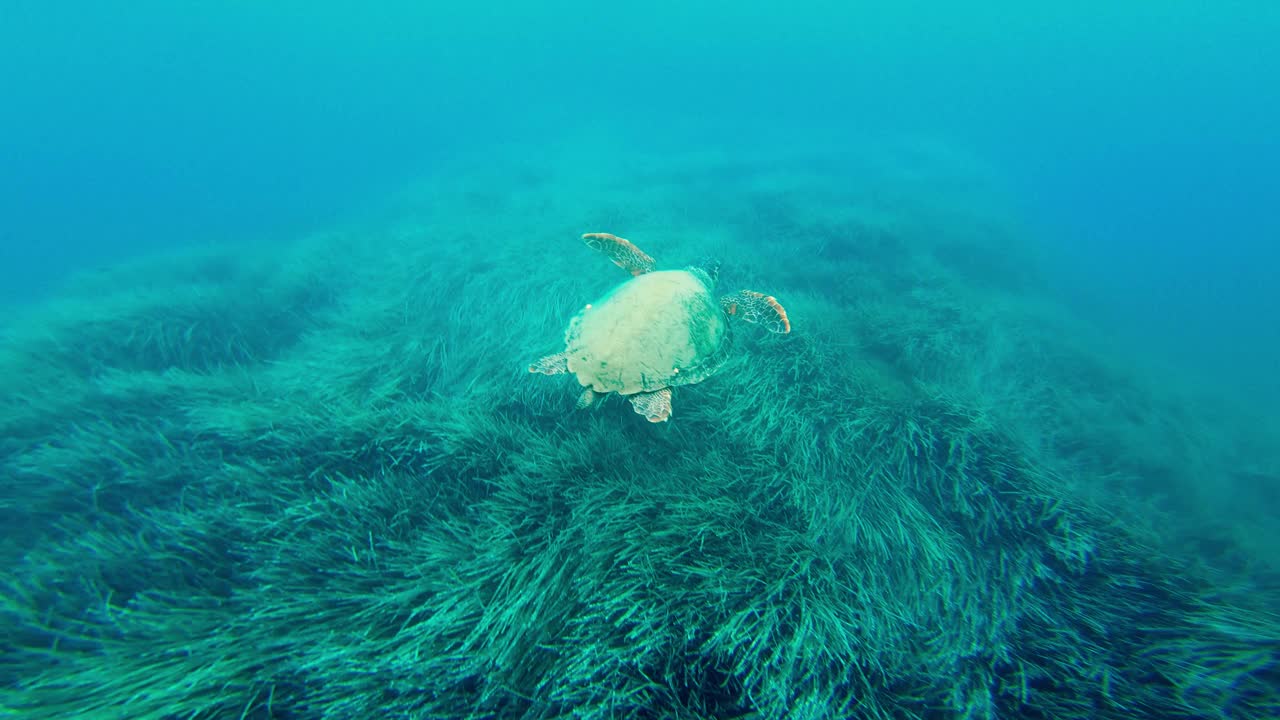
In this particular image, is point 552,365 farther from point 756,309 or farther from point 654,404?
point 756,309

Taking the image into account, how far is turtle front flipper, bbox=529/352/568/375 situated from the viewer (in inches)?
123

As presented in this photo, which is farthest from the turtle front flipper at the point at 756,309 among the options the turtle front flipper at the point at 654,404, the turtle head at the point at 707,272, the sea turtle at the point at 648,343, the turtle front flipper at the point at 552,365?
the turtle front flipper at the point at 552,365

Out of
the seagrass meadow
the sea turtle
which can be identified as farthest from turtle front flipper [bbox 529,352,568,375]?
the seagrass meadow

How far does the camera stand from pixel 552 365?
3.19 m

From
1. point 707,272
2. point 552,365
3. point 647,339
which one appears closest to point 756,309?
point 707,272

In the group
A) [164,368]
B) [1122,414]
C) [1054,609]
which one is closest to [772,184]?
[1122,414]

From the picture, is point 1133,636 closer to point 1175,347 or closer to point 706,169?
point 706,169

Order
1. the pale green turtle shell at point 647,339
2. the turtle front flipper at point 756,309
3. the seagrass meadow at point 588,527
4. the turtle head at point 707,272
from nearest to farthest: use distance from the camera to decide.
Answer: the seagrass meadow at point 588,527, the pale green turtle shell at point 647,339, the turtle front flipper at point 756,309, the turtle head at point 707,272

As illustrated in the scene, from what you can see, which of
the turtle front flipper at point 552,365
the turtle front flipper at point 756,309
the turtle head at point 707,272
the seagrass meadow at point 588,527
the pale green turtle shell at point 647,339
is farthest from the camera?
the turtle head at point 707,272

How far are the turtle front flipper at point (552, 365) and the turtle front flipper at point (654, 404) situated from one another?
2.17ft

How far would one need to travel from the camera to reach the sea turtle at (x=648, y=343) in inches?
114

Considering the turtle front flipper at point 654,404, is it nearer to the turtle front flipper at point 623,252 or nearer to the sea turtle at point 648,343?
the sea turtle at point 648,343

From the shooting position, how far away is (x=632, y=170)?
13.3m

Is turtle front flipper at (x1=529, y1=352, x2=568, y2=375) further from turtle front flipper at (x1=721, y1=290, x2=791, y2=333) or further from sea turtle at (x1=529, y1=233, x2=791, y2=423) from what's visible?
turtle front flipper at (x1=721, y1=290, x2=791, y2=333)
